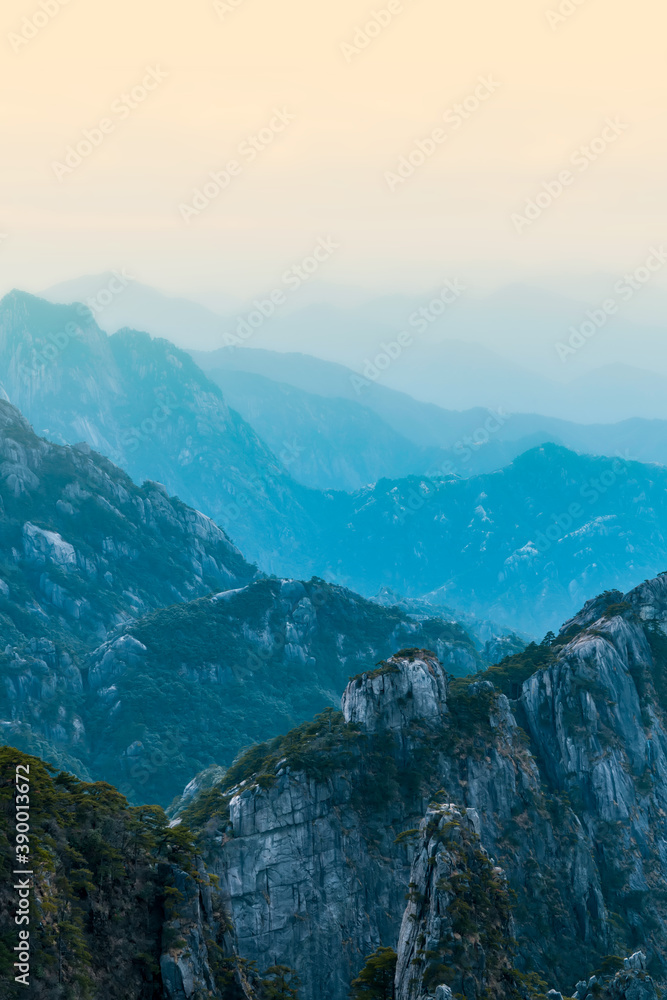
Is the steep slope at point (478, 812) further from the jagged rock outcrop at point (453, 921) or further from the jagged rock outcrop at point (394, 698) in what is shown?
the jagged rock outcrop at point (453, 921)

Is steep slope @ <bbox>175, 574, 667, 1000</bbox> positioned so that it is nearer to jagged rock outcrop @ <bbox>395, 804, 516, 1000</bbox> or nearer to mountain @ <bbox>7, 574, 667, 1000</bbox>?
mountain @ <bbox>7, 574, 667, 1000</bbox>

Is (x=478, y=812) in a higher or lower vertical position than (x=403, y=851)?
higher

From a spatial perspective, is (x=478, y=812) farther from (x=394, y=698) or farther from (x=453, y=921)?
(x=453, y=921)

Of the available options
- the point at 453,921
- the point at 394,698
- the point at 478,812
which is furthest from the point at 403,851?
the point at 453,921

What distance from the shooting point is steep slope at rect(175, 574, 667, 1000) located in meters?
93.8

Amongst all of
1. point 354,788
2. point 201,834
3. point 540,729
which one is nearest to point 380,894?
point 354,788

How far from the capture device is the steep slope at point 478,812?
308 ft

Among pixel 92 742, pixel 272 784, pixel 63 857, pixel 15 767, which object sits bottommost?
pixel 63 857

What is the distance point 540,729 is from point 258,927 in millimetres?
41145

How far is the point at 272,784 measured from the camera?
97.9 m

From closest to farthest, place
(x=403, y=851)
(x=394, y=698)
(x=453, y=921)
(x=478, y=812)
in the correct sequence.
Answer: (x=453, y=921) < (x=403, y=851) < (x=478, y=812) < (x=394, y=698)

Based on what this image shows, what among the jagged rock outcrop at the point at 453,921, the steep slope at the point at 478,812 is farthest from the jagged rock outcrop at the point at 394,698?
the jagged rock outcrop at the point at 453,921

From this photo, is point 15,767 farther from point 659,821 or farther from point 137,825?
point 659,821

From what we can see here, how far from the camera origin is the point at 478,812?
4163 inches
